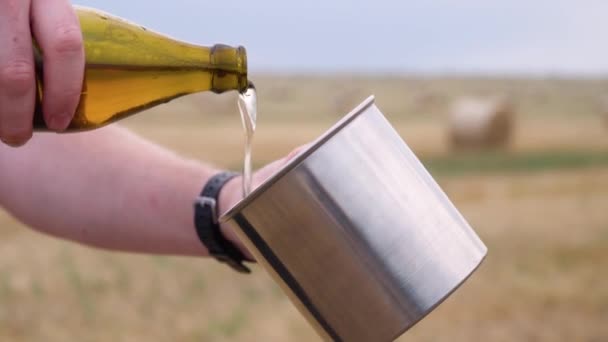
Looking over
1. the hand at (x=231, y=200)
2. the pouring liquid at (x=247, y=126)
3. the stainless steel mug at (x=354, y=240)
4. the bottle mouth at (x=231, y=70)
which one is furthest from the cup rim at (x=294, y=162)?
the hand at (x=231, y=200)

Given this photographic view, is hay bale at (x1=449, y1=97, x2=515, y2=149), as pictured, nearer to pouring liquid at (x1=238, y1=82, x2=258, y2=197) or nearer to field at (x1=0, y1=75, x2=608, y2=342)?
field at (x1=0, y1=75, x2=608, y2=342)

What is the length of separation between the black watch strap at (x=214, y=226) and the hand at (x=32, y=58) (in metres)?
0.65

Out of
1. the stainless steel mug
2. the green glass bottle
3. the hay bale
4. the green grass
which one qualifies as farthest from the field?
the hay bale

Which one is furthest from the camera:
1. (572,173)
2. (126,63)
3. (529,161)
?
(529,161)

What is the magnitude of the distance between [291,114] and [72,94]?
23929 mm

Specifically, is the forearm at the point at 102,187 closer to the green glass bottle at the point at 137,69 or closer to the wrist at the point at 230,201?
the wrist at the point at 230,201

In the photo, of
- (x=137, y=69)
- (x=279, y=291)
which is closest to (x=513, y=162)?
(x=279, y=291)

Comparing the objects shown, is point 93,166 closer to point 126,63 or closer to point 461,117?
point 126,63

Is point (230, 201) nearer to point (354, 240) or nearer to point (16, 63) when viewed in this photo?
point (354, 240)

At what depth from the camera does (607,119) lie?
741 inches

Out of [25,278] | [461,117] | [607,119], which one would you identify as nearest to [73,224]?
[25,278]

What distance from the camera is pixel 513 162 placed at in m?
13.2

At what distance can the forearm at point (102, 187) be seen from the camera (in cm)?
192

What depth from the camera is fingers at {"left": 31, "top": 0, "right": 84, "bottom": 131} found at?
1122mm
